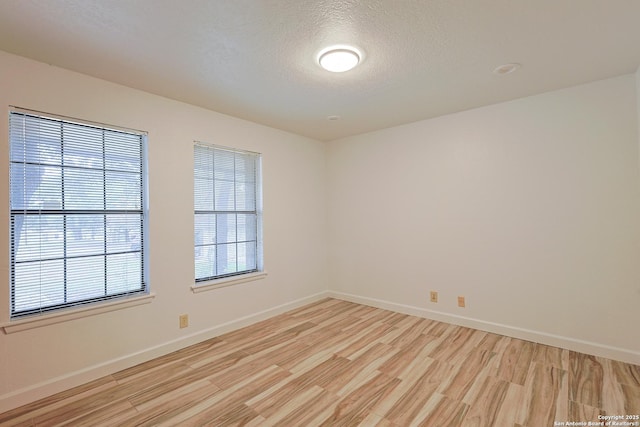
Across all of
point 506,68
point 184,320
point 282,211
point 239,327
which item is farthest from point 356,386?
point 506,68

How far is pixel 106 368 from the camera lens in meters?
2.44

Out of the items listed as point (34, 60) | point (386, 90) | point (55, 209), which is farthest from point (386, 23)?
point (55, 209)

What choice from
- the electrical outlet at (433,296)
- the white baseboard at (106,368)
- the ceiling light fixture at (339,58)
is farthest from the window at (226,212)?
the electrical outlet at (433,296)

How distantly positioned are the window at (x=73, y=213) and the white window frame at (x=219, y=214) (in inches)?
21.3

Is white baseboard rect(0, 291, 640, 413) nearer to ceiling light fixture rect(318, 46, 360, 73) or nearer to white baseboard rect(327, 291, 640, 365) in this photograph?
white baseboard rect(327, 291, 640, 365)

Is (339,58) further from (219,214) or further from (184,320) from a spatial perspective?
(184,320)

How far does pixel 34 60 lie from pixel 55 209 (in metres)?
1.09

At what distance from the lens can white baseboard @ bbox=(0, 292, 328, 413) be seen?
2070 mm

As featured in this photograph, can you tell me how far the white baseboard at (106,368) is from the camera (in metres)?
2.07

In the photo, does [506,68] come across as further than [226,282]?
No

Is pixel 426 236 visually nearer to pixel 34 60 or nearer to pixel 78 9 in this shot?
pixel 78 9

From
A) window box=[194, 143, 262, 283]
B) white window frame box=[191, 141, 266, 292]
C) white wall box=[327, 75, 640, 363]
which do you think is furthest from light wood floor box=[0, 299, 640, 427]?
window box=[194, 143, 262, 283]

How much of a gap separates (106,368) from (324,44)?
3.02 meters

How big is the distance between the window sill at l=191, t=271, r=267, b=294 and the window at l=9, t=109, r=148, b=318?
50cm
